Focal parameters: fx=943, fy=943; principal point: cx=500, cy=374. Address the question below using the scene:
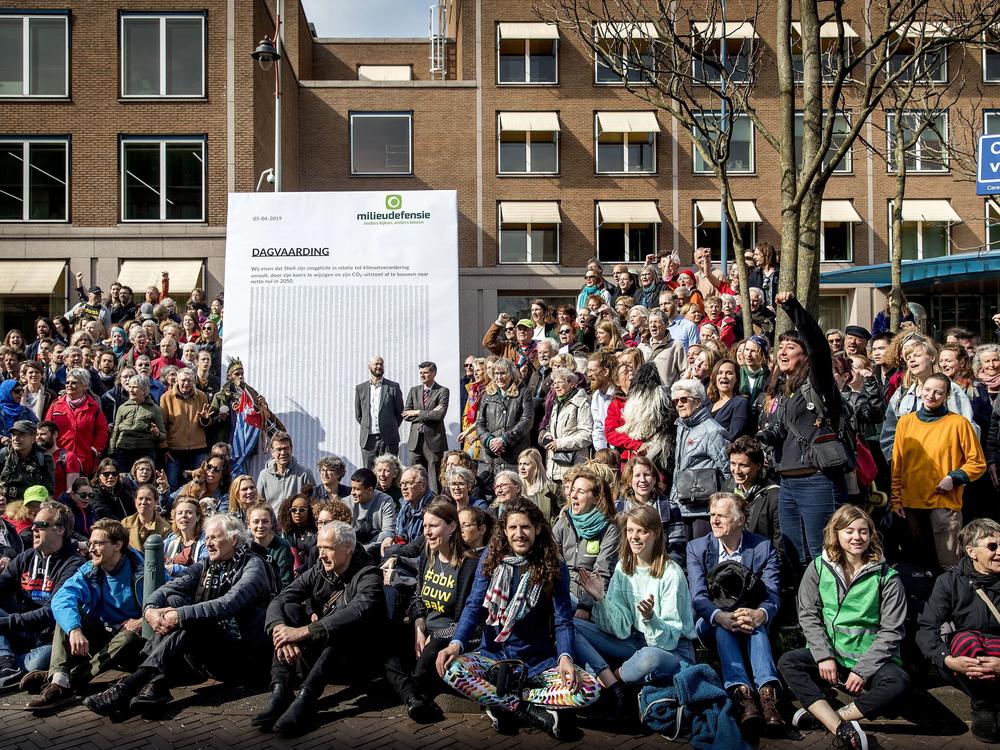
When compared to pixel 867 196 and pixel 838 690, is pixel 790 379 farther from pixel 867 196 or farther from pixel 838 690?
pixel 867 196

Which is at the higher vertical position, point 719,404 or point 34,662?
point 719,404

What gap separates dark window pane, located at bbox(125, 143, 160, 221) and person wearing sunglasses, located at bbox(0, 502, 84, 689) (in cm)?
2194

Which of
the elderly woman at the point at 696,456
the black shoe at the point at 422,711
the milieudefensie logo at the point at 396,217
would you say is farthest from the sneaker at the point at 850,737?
the milieudefensie logo at the point at 396,217

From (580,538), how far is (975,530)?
2.63 meters

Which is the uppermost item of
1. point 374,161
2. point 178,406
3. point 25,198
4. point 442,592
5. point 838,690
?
point 374,161

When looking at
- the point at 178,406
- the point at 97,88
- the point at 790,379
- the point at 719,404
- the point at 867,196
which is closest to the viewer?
the point at 790,379

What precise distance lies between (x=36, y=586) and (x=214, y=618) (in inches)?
67.9

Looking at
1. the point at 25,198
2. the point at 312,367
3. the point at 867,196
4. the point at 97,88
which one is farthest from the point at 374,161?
the point at 312,367

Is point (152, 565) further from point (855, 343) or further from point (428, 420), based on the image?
point (855, 343)

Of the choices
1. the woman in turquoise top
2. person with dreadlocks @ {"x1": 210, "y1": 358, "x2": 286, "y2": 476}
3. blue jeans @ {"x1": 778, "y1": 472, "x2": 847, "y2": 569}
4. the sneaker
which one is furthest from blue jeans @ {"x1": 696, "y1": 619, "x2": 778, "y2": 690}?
person with dreadlocks @ {"x1": 210, "y1": 358, "x2": 286, "y2": 476}

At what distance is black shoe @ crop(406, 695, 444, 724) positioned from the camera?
6105mm

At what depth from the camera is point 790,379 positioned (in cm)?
681

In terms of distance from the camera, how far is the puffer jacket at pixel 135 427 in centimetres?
1000

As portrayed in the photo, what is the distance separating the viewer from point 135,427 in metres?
9.98
